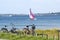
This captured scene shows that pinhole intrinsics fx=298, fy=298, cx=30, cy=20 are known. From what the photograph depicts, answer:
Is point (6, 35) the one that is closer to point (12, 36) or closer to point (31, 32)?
point (12, 36)

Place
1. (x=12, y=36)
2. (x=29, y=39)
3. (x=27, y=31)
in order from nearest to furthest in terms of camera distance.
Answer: (x=29, y=39)
(x=12, y=36)
(x=27, y=31)

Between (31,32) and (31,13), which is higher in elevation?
(31,13)

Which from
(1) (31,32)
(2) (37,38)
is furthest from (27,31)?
(2) (37,38)

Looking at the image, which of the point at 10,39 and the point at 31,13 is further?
the point at 31,13

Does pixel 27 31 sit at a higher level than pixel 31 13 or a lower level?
lower

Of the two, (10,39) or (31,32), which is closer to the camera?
(10,39)

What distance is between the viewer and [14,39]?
2022 cm

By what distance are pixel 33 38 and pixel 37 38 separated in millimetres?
270

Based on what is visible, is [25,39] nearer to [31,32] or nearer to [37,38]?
[37,38]

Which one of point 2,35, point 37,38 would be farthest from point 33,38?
point 2,35

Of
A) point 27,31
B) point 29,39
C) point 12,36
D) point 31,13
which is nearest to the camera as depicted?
point 29,39

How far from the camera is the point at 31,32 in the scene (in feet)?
82.5

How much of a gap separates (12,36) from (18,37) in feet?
2.71

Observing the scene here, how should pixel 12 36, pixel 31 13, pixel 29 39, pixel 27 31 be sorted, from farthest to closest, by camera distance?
pixel 27 31 < pixel 31 13 < pixel 12 36 < pixel 29 39
